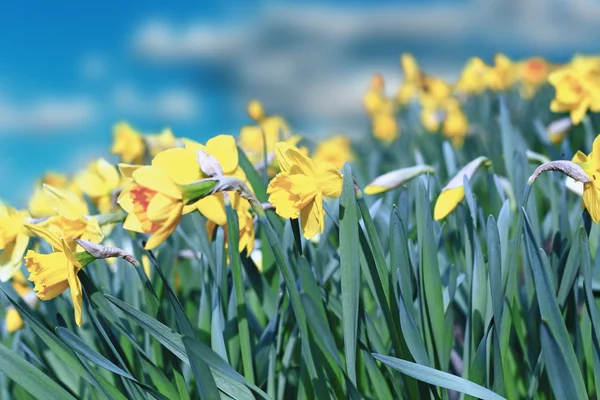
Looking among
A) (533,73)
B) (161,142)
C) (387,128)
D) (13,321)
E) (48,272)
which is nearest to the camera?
(48,272)

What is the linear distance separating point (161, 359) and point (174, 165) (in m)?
0.46

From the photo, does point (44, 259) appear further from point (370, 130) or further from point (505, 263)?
point (370, 130)

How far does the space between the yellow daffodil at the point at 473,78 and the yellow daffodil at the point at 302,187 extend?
3680 mm

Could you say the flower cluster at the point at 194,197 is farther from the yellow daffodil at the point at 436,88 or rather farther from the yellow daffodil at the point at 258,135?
the yellow daffodil at the point at 436,88

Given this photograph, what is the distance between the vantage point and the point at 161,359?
4.10ft

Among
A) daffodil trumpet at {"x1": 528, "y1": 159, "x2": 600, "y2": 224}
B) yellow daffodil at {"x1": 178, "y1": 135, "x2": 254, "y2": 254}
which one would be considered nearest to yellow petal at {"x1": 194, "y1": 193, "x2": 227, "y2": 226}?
yellow daffodil at {"x1": 178, "y1": 135, "x2": 254, "y2": 254}

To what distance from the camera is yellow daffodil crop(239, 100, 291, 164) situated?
2.03m

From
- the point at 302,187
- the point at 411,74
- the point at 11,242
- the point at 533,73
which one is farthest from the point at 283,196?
the point at 533,73

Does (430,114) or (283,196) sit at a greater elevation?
(283,196)

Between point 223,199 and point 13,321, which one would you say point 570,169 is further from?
Answer: point 13,321

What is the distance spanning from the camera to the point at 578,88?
184 cm

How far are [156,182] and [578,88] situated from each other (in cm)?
147

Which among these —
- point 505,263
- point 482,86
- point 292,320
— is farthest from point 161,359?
point 482,86

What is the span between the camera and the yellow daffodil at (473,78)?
4406 mm
